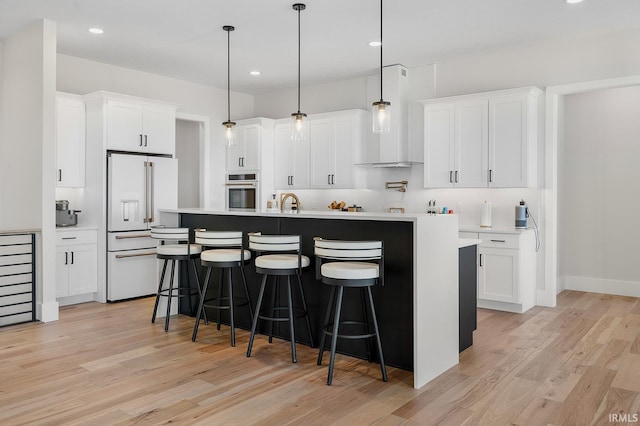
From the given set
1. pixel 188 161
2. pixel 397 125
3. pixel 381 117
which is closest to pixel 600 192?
pixel 397 125

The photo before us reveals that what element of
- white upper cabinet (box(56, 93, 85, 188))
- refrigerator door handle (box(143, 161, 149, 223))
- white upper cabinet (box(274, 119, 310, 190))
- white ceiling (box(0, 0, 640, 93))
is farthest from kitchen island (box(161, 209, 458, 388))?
white upper cabinet (box(274, 119, 310, 190))

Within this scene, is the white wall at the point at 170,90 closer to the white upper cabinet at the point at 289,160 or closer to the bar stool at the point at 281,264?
the white upper cabinet at the point at 289,160

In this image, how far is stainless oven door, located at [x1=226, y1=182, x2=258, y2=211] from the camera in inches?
295

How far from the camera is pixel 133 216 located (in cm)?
589

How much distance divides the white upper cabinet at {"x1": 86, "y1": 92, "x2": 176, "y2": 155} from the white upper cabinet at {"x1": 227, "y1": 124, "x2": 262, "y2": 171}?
1295 millimetres

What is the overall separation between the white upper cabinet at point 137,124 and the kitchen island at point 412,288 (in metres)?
2.98

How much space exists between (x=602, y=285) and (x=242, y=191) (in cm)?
506

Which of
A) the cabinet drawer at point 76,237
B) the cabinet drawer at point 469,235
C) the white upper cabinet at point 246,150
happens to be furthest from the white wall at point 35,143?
the cabinet drawer at point 469,235

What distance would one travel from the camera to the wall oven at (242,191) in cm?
748

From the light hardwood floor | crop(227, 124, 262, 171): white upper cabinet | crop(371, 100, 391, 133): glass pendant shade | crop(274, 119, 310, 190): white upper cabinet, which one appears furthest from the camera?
crop(227, 124, 262, 171): white upper cabinet

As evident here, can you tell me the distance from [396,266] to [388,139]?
10.5 ft

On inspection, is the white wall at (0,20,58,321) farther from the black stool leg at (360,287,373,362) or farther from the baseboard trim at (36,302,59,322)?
the black stool leg at (360,287,373,362)

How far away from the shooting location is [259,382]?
3209mm

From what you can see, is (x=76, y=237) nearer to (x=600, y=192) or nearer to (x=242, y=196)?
(x=242, y=196)
